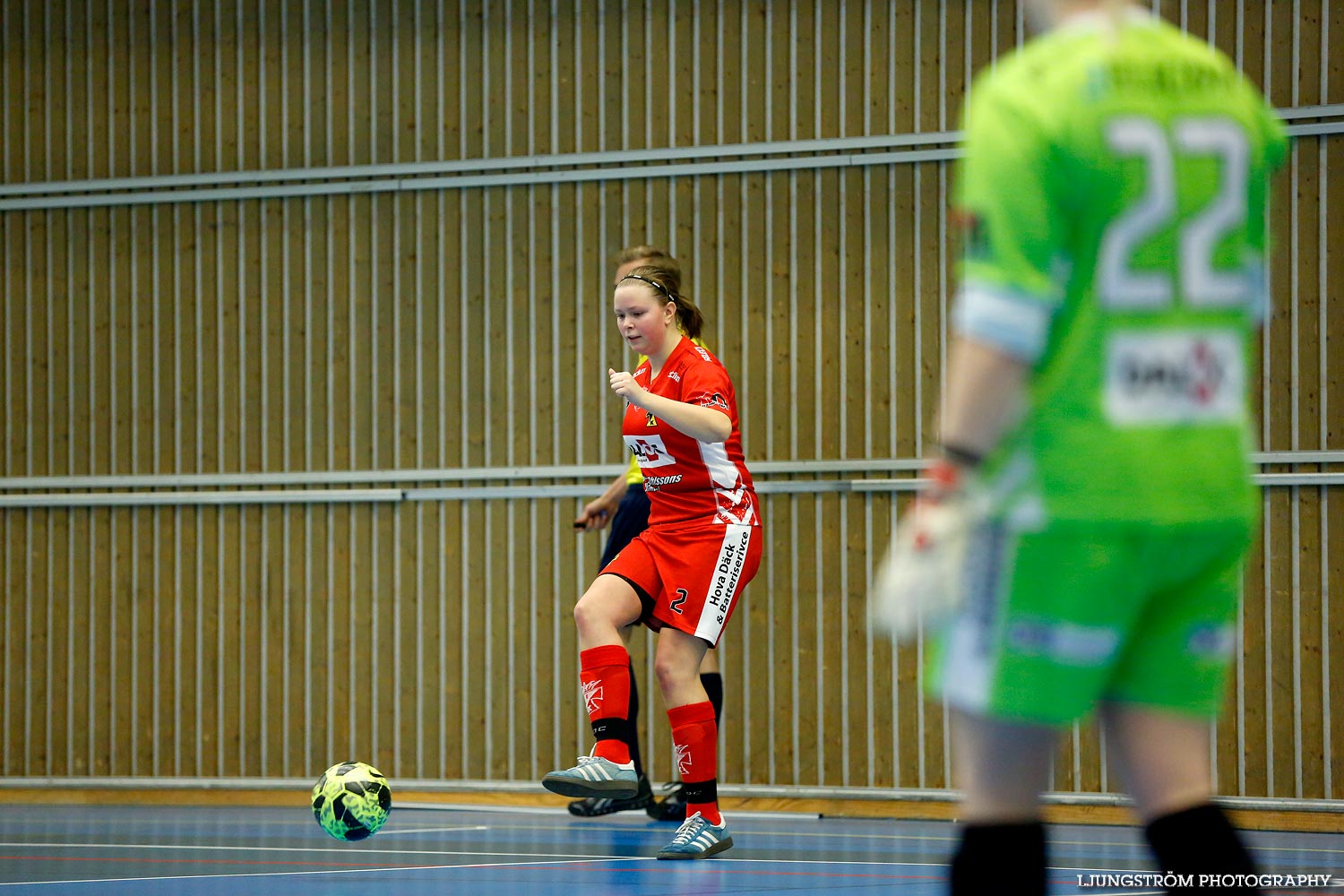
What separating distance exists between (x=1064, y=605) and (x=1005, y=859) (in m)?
0.35

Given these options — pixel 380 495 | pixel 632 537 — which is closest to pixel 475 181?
pixel 380 495

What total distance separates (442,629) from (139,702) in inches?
72.1

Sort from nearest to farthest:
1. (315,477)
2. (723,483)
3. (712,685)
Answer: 1. (723,483)
2. (712,685)
3. (315,477)

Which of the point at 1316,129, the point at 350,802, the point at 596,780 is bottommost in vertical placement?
the point at 350,802

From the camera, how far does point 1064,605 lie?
189 cm

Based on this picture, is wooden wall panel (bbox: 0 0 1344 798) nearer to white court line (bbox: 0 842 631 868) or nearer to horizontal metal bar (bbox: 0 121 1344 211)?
horizontal metal bar (bbox: 0 121 1344 211)

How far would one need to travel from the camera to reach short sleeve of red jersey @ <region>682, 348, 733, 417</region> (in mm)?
5406

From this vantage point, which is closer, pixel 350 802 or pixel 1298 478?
pixel 350 802

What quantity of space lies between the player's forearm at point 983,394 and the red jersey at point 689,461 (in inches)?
140

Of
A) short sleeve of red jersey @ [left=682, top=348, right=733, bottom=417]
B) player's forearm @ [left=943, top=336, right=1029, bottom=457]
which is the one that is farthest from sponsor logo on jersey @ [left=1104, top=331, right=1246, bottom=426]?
short sleeve of red jersey @ [left=682, top=348, right=733, bottom=417]

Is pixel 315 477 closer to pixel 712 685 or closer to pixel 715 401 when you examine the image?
pixel 712 685

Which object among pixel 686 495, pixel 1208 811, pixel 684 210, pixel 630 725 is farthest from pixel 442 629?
pixel 1208 811

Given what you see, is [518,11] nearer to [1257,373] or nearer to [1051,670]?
[1257,373]

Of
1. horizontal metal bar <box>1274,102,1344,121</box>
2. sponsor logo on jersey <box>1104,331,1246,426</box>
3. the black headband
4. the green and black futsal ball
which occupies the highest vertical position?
horizontal metal bar <box>1274,102,1344,121</box>
